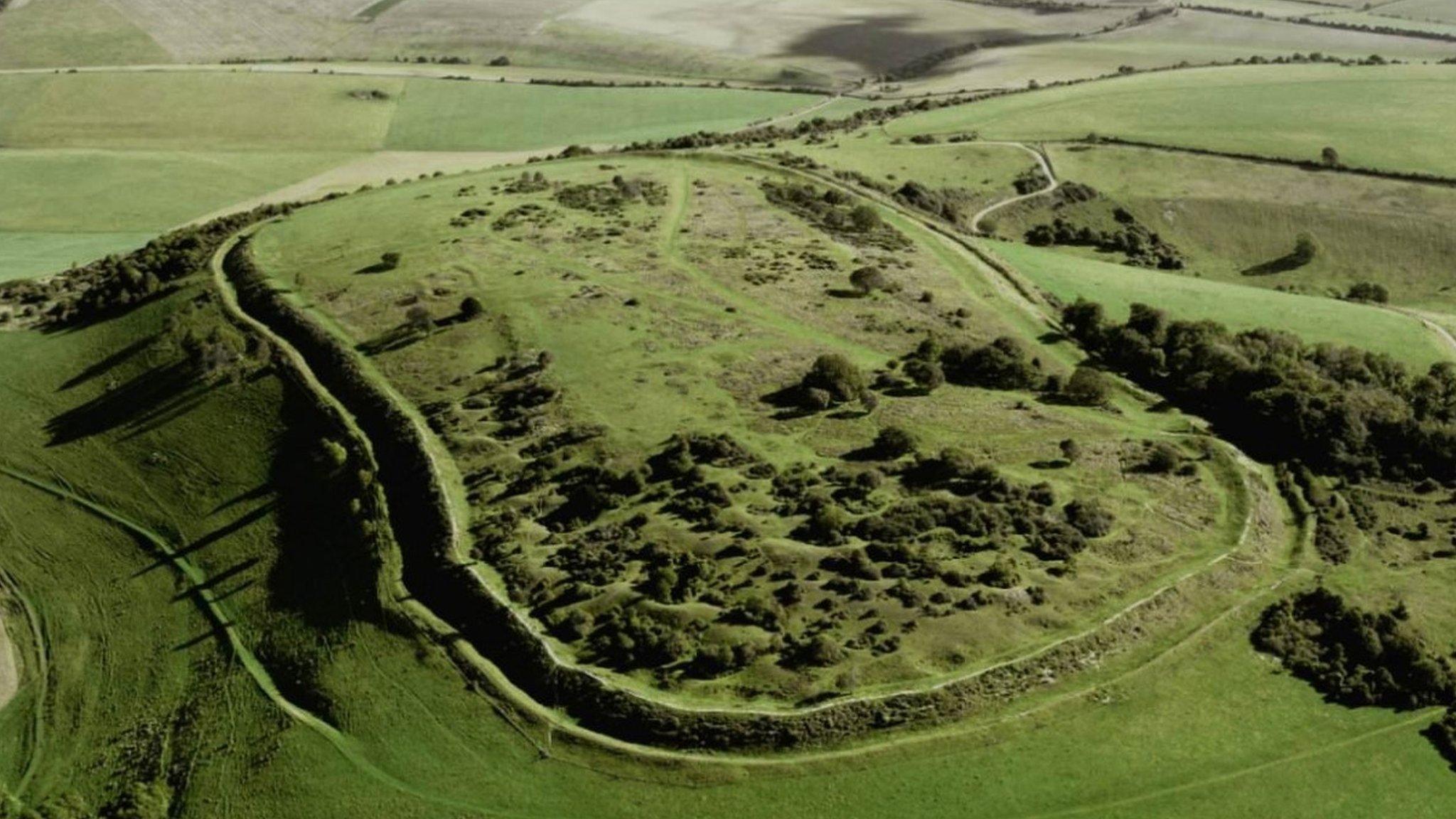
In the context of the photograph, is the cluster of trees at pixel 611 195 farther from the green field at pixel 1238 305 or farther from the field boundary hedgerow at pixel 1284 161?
the field boundary hedgerow at pixel 1284 161

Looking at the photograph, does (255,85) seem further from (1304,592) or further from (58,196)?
(1304,592)

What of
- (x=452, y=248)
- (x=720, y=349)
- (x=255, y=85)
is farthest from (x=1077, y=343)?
(x=255, y=85)

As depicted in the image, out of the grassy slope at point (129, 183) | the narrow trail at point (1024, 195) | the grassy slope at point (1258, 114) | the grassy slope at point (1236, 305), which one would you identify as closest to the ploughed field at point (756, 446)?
the grassy slope at point (1236, 305)

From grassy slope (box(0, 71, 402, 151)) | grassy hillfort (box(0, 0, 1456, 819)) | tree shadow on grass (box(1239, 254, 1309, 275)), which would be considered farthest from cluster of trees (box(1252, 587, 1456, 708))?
grassy slope (box(0, 71, 402, 151))

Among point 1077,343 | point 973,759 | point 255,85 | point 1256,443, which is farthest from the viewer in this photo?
point 255,85

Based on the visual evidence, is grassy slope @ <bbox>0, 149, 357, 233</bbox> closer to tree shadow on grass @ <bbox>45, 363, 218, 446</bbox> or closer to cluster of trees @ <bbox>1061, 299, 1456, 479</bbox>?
tree shadow on grass @ <bbox>45, 363, 218, 446</bbox>

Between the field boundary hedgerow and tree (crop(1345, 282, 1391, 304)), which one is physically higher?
the field boundary hedgerow

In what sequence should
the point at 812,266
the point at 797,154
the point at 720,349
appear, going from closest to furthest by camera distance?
the point at 720,349, the point at 812,266, the point at 797,154
